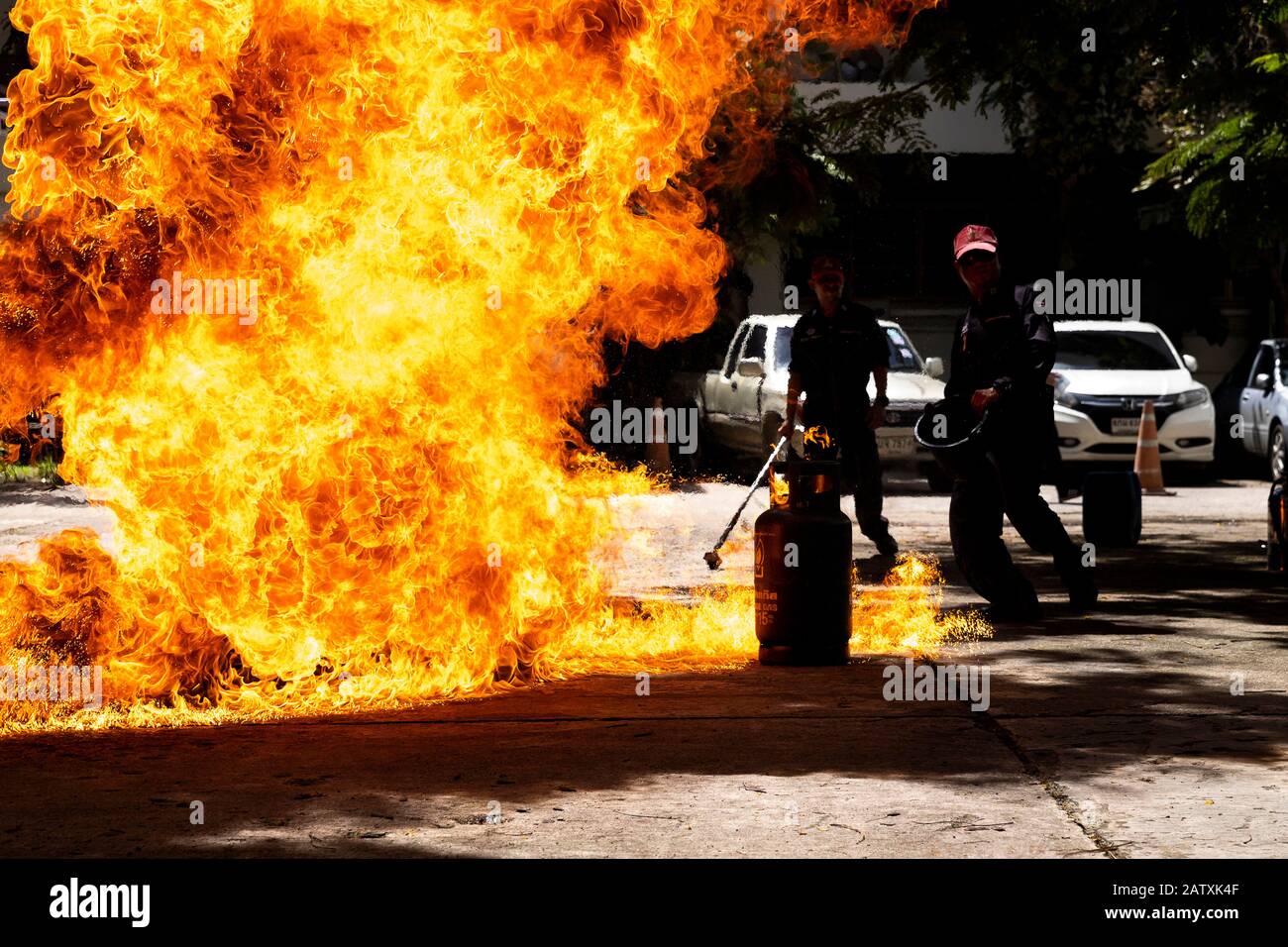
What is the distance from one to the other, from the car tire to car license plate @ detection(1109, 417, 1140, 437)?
4.68ft

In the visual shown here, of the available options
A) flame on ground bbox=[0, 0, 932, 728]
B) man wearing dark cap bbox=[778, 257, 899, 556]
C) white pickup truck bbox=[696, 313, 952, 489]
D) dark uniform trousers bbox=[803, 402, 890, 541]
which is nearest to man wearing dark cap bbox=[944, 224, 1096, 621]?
man wearing dark cap bbox=[778, 257, 899, 556]

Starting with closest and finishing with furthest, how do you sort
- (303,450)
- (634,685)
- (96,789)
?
1. (96,789)
2. (303,450)
3. (634,685)

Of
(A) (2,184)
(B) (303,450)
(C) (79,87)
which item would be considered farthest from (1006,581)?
(A) (2,184)

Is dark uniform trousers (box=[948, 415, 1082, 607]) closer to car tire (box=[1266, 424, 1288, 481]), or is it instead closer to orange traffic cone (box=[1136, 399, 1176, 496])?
orange traffic cone (box=[1136, 399, 1176, 496])

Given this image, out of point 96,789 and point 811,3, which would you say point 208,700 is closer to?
point 96,789

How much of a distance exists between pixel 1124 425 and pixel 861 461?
9592mm

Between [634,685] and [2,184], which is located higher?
[2,184]

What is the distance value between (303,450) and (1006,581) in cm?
385

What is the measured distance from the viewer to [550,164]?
7844mm

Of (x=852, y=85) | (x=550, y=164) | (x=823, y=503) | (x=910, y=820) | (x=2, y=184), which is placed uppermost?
(x=852, y=85)

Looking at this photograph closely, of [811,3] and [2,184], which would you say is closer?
[811,3]

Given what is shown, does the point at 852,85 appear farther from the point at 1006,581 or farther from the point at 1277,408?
the point at 1006,581

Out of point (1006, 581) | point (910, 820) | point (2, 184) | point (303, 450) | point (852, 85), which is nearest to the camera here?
point (910, 820)

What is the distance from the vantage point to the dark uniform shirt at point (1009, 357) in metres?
9.13
